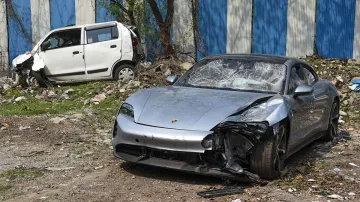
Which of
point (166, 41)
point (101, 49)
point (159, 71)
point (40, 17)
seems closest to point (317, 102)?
point (159, 71)

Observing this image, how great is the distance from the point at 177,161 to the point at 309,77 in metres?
3.01

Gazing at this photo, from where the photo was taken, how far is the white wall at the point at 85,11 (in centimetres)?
1852

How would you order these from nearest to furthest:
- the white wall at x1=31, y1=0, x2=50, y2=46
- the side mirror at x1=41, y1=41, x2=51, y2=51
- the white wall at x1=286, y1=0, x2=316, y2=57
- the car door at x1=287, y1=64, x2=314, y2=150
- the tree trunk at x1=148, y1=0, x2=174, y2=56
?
the car door at x1=287, y1=64, x2=314, y2=150
the side mirror at x1=41, y1=41, x2=51, y2=51
the white wall at x1=286, y1=0, x2=316, y2=57
the tree trunk at x1=148, y1=0, x2=174, y2=56
the white wall at x1=31, y1=0, x2=50, y2=46

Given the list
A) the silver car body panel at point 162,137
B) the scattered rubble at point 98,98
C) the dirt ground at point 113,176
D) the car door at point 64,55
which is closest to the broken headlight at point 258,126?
the silver car body panel at point 162,137

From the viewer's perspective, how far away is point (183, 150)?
5.42 m

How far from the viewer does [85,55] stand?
1448cm

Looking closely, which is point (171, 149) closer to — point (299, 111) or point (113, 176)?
point (113, 176)

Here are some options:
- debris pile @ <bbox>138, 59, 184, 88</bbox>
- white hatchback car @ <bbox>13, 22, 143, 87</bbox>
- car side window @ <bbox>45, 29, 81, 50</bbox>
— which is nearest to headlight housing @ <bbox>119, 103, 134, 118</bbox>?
debris pile @ <bbox>138, 59, 184, 88</bbox>

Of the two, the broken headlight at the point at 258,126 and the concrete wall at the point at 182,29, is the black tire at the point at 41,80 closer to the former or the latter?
the concrete wall at the point at 182,29

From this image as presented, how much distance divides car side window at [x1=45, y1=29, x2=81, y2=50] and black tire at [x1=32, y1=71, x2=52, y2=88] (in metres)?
0.81

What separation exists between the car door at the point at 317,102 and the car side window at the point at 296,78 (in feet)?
0.70

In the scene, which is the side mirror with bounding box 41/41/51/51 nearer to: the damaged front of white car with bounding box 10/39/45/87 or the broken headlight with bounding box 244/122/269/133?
the damaged front of white car with bounding box 10/39/45/87

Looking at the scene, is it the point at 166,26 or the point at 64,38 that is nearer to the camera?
the point at 64,38

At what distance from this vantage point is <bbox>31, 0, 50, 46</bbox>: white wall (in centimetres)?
1877
